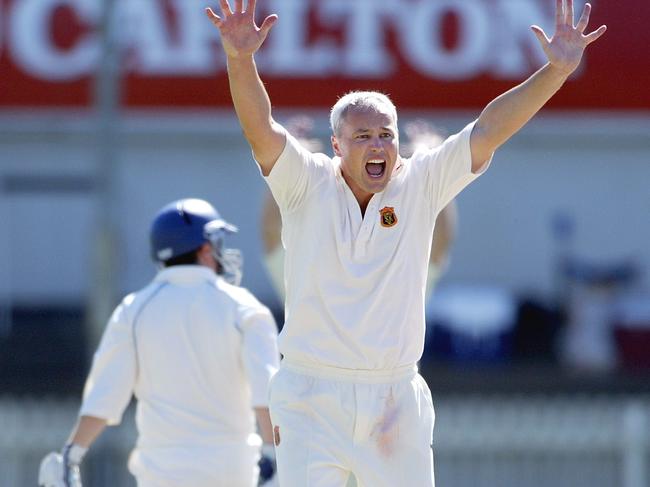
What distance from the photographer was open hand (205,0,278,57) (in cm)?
448

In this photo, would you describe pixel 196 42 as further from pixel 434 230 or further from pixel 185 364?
pixel 185 364

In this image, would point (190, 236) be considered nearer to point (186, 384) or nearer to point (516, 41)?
point (186, 384)

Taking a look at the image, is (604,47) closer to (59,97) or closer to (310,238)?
(59,97)

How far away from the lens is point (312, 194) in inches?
183

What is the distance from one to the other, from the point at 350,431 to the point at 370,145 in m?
0.82

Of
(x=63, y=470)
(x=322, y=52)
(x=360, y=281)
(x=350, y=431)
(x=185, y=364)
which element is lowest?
(x=63, y=470)

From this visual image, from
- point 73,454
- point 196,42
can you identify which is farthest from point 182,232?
point 196,42

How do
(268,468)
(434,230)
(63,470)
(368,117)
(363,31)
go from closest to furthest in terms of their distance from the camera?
(368,117), (268,468), (63,470), (434,230), (363,31)

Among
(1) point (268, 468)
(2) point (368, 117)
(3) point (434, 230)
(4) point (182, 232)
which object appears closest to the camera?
(2) point (368, 117)

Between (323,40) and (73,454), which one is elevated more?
(323,40)

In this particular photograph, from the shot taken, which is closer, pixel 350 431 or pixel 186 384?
pixel 350 431

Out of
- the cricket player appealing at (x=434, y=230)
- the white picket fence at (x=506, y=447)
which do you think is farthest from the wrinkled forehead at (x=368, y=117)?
the white picket fence at (x=506, y=447)

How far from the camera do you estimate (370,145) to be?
4562mm

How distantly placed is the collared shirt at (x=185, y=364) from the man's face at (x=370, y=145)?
101 cm
